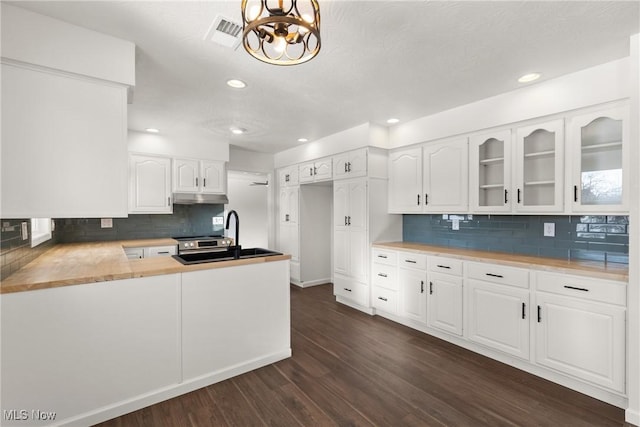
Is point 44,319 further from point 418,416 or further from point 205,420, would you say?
point 418,416

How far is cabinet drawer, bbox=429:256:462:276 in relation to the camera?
292cm

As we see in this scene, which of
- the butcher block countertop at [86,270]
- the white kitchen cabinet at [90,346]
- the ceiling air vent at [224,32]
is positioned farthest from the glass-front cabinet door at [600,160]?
the white kitchen cabinet at [90,346]

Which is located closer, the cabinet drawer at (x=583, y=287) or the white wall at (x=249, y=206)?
the cabinet drawer at (x=583, y=287)

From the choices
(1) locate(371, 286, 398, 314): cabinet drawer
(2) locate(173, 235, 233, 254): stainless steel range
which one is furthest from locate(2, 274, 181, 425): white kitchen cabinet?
(1) locate(371, 286, 398, 314): cabinet drawer

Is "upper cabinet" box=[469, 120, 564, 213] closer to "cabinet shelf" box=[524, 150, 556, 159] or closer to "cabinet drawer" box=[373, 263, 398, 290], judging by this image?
"cabinet shelf" box=[524, 150, 556, 159]

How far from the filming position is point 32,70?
170 cm

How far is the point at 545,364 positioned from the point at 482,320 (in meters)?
0.52

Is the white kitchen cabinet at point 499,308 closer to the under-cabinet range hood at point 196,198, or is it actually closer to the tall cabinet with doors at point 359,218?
the tall cabinet with doors at point 359,218

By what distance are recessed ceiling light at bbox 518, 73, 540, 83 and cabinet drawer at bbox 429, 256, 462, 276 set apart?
66.8 inches

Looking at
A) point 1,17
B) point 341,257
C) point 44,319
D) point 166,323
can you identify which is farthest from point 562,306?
point 1,17

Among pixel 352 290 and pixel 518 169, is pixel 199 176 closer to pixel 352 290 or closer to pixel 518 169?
pixel 352 290

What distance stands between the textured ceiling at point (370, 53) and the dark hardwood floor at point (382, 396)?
2470mm

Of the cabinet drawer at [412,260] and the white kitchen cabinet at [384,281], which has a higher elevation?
the cabinet drawer at [412,260]

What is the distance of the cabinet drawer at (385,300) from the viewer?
11.7ft
